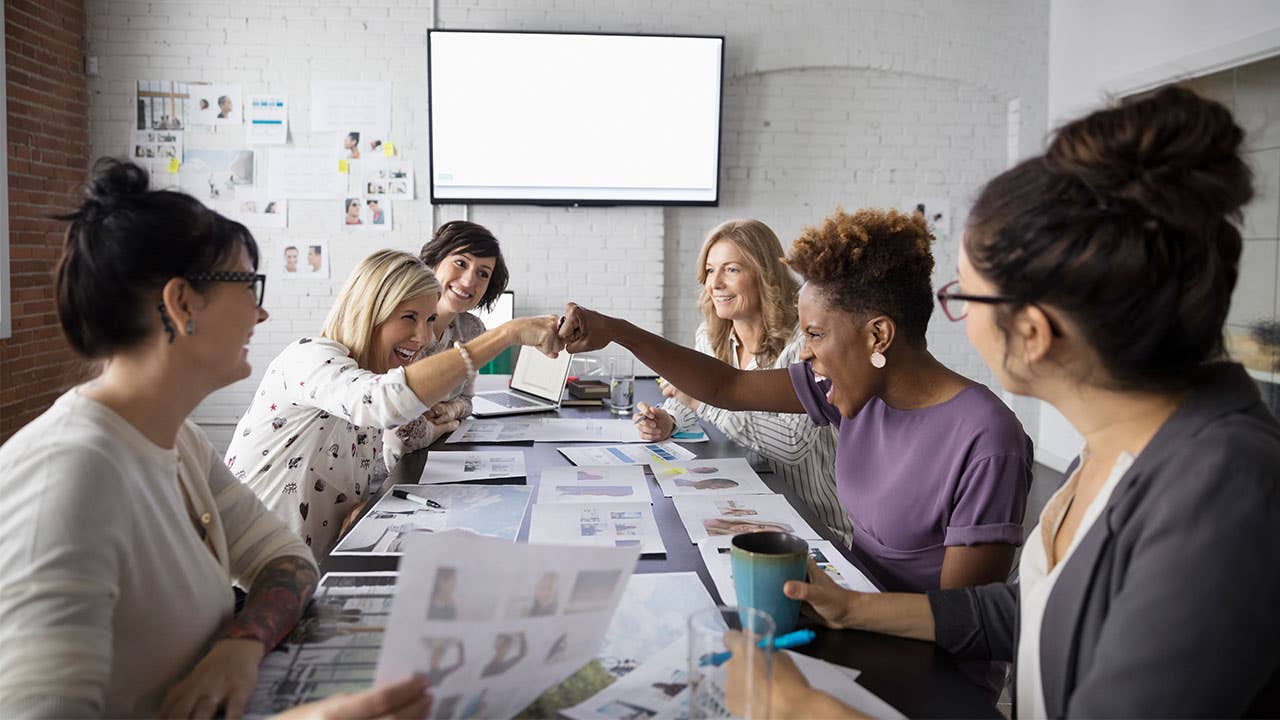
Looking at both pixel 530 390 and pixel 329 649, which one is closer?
pixel 329 649

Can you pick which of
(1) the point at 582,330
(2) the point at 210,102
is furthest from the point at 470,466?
(2) the point at 210,102

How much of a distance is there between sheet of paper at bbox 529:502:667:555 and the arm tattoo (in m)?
0.40

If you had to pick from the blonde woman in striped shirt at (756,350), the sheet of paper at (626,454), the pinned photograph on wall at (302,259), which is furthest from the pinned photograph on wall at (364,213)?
the sheet of paper at (626,454)

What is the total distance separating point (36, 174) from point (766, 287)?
13.2 ft

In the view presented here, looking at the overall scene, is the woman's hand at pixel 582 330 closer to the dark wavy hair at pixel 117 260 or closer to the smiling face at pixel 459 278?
the smiling face at pixel 459 278

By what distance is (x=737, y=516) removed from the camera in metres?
1.81

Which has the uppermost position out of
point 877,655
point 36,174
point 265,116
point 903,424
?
point 265,116

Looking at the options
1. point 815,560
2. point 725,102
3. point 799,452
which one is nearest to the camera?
Answer: point 815,560

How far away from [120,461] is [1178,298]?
1.20 metres

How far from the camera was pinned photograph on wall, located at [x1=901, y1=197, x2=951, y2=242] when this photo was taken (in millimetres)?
5816

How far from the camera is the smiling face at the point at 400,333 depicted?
2.22m

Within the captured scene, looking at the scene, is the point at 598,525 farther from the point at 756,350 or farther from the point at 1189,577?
the point at 756,350

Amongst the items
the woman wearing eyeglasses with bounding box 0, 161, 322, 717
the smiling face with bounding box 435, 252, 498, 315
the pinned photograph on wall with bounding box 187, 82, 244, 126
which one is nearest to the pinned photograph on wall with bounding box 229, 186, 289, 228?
the pinned photograph on wall with bounding box 187, 82, 244, 126

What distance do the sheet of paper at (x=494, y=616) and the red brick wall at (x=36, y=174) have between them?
440 centimetres
